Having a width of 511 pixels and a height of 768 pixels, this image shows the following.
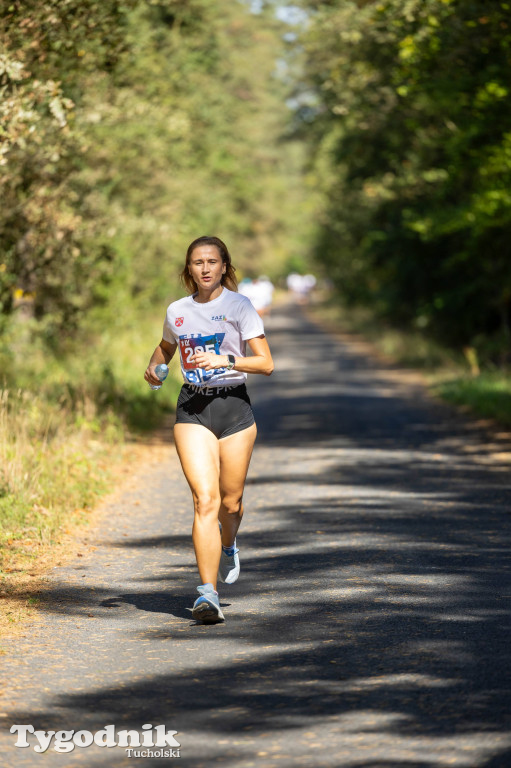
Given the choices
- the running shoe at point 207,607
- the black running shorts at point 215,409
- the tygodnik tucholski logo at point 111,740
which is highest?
the black running shorts at point 215,409

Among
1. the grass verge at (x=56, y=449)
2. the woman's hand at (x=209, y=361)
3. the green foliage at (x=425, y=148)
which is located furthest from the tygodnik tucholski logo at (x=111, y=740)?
the green foliage at (x=425, y=148)

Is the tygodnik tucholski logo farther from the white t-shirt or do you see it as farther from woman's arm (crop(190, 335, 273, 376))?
the white t-shirt

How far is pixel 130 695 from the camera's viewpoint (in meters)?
5.56

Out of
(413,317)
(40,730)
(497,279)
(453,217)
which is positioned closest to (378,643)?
(40,730)

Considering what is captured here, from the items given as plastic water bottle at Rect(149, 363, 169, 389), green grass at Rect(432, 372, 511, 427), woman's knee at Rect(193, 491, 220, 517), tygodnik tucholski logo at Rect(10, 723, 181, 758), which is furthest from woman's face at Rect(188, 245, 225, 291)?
green grass at Rect(432, 372, 511, 427)

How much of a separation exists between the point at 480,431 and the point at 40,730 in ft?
40.1

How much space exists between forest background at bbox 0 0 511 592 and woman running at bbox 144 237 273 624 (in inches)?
102

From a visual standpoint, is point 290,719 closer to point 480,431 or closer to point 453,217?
point 480,431

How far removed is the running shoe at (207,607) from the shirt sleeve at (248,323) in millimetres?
1401

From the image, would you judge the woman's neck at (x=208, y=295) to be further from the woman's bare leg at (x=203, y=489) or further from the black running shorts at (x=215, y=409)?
the woman's bare leg at (x=203, y=489)

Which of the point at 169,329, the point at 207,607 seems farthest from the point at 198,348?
the point at 207,607

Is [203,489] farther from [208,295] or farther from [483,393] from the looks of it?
[483,393]

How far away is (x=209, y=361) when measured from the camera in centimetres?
666

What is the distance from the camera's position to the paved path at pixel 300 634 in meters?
4.91
